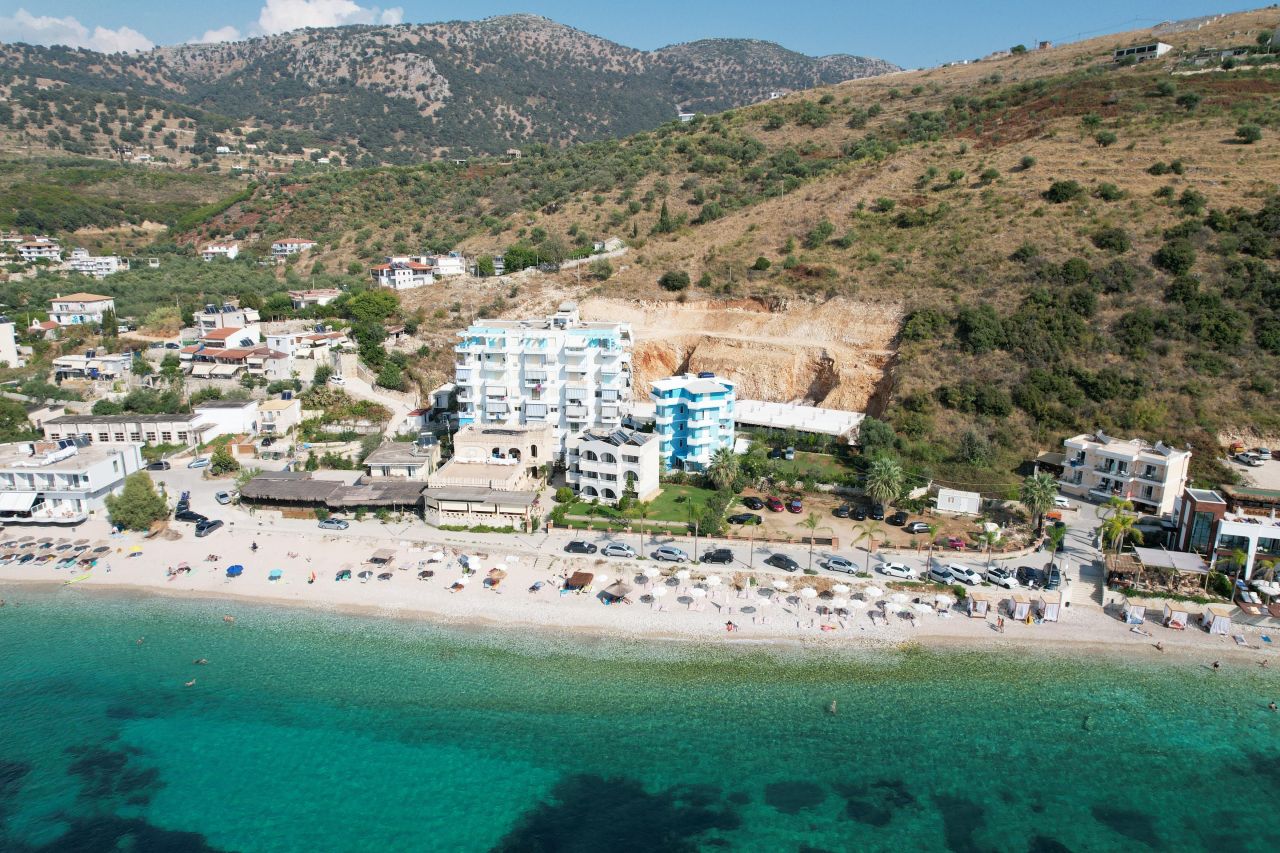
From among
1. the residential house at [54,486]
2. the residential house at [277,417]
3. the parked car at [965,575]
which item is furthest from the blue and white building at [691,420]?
the residential house at [54,486]

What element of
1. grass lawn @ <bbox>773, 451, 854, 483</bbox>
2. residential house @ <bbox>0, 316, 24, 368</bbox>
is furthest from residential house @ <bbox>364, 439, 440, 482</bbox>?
residential house @ <bbox>0, 316, 24, 368</bbox>

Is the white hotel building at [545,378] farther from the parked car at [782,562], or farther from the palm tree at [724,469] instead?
the parked car at [782,562]

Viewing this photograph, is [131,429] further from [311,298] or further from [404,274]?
[404,274]

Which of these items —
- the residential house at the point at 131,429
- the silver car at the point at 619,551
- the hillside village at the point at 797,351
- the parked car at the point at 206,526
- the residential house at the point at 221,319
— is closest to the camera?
the silver car at the point at 619,551

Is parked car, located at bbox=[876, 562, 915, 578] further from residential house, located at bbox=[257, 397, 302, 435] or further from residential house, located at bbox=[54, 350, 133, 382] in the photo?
residential house, located at bbox=[54, 350, 133, 382]

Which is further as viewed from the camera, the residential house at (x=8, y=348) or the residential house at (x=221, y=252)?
the residential house at (x=221, y=252)

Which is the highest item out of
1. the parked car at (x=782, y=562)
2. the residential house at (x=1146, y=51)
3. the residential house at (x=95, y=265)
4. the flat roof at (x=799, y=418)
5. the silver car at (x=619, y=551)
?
the residential house at (x=1146, y=51)

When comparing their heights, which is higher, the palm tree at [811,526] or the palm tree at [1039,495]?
the palm tree at [1039,495]
